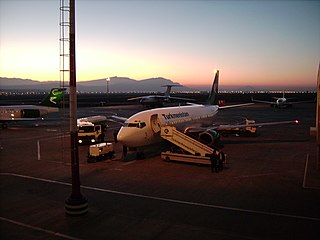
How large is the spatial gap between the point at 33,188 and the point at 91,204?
504cm

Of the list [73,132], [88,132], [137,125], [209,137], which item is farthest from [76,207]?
[88,132]

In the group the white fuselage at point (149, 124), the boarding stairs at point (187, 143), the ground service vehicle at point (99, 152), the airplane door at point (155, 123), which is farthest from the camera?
the airplane door at point (155, 123)

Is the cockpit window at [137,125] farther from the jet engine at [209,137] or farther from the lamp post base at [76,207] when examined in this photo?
the lamp post base at [76,207]

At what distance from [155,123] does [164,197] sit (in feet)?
34.4

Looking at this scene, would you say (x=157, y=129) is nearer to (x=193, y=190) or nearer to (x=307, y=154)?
(x=193, y=190)

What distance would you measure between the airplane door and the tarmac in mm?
2634

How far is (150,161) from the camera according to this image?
1006 inches

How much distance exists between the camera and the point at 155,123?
26.4 meters

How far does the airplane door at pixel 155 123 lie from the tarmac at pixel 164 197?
2634 mm

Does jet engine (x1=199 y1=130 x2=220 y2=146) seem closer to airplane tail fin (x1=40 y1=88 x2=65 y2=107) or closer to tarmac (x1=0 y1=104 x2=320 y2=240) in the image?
tarmac (x1=0 y1=104 x2=320 y2=240)

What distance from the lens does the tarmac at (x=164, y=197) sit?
12.7 metres

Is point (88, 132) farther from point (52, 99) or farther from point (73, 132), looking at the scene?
point (52, 99)

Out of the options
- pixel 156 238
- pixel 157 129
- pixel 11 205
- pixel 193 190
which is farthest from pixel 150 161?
pixel 156 238

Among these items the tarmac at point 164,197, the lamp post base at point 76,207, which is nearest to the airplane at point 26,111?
the tarmac at point 164,197
